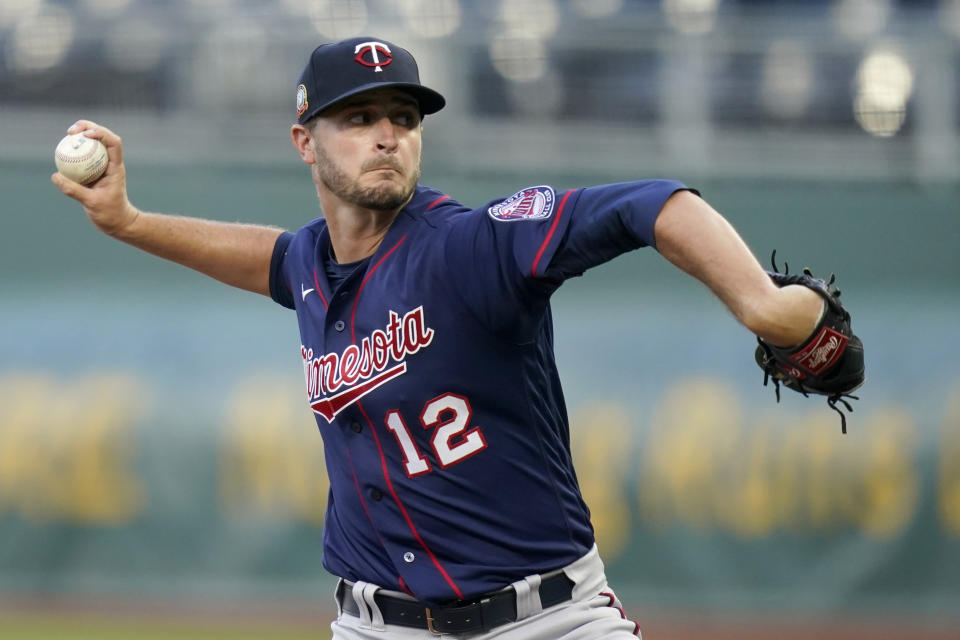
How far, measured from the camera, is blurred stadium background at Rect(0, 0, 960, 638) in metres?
8.62

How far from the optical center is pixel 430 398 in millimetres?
2975

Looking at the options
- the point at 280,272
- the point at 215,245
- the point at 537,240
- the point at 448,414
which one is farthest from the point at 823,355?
the point at 215,245

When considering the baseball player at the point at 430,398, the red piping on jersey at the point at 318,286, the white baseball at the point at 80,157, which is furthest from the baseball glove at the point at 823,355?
the white baseball at the point at 80,157

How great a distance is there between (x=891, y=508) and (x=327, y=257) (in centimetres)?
627

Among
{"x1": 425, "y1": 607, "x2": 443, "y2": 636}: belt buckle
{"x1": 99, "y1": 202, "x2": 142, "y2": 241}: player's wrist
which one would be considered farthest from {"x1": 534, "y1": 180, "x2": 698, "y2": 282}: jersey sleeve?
{"x1": 99, "y1": 202, "x2": 142, "y2": 241}: player's wrist

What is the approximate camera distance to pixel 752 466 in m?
8.67

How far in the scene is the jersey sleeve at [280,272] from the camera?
148 inches

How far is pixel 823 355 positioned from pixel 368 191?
1.21 meters

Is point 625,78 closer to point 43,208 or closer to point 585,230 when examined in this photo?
point 43,208

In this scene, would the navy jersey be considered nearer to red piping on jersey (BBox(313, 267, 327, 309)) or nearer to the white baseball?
red piping on jersey (BBox(313, 267, 327, 309))

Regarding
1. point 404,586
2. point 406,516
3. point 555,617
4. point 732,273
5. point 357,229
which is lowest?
point 555,617

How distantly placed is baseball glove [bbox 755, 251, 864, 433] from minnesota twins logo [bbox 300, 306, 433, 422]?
0.83m

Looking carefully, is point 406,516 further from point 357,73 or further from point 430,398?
A: point 357,73

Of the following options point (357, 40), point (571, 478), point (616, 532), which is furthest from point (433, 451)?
point (616, 532)
